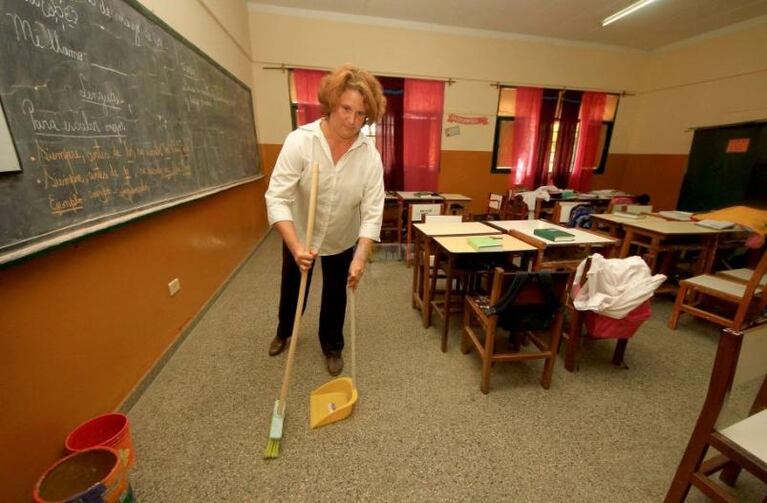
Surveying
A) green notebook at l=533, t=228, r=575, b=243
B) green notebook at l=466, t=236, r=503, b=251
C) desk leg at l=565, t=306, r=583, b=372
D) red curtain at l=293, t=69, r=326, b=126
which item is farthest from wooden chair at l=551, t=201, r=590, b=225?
red curtain at l=293, t=69, r=326, b=126

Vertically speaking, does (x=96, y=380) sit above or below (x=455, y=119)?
below

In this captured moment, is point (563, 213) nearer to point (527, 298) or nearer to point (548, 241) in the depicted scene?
point (548, 241)

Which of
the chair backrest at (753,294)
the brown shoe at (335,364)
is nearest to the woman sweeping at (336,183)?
the brown shoe at (335,364)

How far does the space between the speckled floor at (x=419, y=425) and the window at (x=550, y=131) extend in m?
3.86

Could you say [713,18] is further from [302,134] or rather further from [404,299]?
[302,134]

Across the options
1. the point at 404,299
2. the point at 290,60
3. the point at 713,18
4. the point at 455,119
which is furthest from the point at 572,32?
the point at 404,299

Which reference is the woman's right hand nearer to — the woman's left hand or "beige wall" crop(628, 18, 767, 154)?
the woman's left hand

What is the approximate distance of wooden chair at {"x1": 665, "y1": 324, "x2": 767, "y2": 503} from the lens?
2.58 ft

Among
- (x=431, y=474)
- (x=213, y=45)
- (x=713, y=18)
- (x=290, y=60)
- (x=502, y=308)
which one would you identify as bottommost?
(x=431, y=474)

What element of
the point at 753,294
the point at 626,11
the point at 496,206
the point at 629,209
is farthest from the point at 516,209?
the point at 626,11

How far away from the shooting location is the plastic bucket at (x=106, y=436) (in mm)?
1112

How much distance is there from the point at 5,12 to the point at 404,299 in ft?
8.28

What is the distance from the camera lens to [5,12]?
3.15 feet

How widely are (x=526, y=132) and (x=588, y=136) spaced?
1185 millimetres
